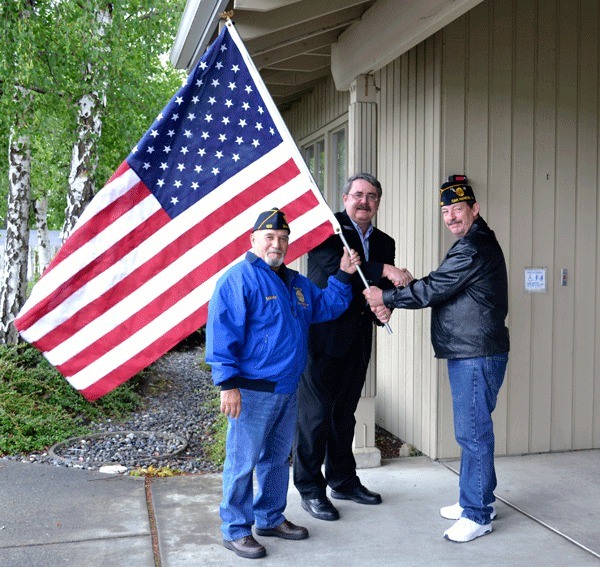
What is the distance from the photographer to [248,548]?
3.98 meters

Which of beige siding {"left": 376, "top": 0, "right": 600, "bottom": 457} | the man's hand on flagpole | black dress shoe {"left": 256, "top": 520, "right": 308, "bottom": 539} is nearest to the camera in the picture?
black dress shoe {"left": 256, "top": 520, "right": 308, "bottom": 539}

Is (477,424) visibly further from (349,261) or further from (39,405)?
(39,405)

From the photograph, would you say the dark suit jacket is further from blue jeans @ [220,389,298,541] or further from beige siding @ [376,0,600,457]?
beige siding @ [376,0,600,457]

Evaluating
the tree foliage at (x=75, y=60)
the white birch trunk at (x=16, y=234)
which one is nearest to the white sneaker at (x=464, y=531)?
the white birch trunk at (x=16, y=234)

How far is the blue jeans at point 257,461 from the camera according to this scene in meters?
3.98

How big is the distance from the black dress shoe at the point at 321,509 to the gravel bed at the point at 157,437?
1313mm

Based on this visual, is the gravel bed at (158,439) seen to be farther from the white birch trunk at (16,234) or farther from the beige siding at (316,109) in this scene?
the beige siding at (316,109)

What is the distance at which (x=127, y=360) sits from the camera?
165 inches

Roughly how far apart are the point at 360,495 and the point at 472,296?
1.49 meters

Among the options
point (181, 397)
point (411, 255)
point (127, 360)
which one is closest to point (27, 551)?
point (127, 360)

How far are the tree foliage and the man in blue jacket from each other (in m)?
5.37

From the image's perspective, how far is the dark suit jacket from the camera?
180 inches

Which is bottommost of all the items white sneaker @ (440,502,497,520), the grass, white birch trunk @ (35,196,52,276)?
white sneaker @ (440,502,497,520)

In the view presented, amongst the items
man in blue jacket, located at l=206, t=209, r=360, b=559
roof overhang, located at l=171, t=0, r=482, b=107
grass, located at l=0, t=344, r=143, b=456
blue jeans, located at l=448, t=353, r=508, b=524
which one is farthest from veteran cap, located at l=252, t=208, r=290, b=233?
grass, located at l=0, t=344, r=143, b=456
